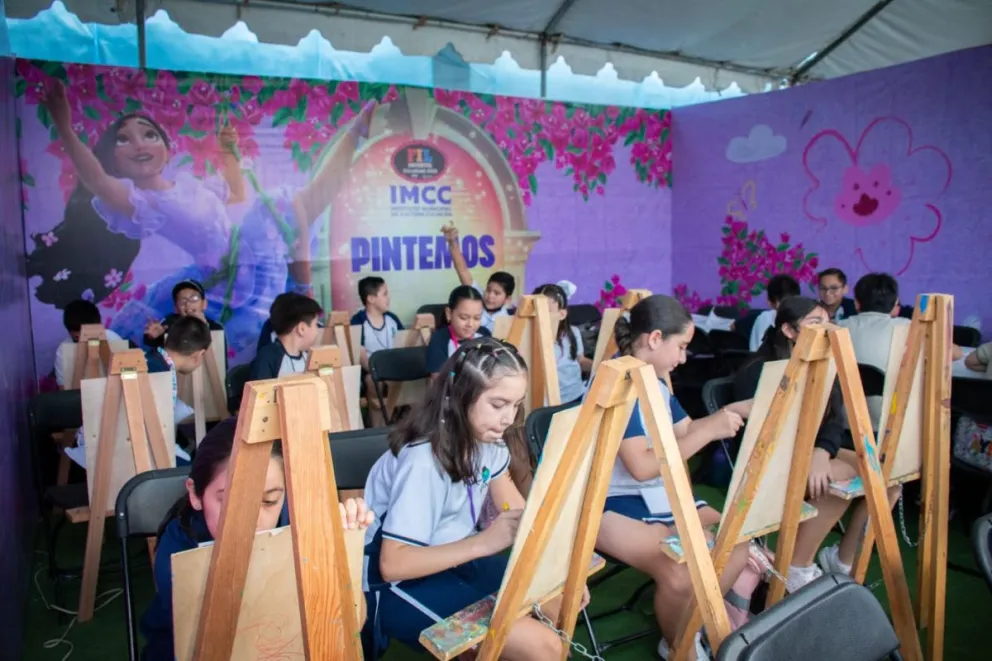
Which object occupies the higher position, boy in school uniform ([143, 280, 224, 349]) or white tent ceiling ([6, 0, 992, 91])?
white tent ceiling ([6, 0, 992, 91])

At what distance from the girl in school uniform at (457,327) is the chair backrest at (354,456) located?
4.82 ft

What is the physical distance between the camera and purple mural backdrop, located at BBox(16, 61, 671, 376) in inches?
181

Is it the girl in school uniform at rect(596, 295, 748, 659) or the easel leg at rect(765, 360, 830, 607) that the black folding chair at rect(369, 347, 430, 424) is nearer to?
the girl in school uniform at rect(596, 295, 748, 659)

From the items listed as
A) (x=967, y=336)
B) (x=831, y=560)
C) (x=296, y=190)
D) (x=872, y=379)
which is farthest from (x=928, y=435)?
(x=296, y=190)

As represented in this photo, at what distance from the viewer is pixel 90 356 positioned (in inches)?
140

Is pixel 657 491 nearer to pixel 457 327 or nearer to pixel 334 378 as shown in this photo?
pixel 334 378

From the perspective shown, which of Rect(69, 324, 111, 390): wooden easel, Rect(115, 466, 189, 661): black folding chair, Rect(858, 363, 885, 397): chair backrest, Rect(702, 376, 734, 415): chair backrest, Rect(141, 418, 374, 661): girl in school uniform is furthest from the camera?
Rect(69, 324, 111, 390): wooden easel

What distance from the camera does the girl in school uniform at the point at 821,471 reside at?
2355 millimetres

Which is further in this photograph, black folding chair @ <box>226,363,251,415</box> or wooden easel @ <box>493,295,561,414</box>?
black folding chair @ <box>226,363,251,415</box>

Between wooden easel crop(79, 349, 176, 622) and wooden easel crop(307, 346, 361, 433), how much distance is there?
50 cm

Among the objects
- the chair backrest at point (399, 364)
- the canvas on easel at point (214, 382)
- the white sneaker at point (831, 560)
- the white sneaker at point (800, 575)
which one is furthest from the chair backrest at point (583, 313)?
the white sneaker at point (800, 575)

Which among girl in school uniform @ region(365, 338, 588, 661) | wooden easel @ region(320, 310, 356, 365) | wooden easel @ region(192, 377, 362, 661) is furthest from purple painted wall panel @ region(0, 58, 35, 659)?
wooden easel @ region(320, 310, 356, 365)

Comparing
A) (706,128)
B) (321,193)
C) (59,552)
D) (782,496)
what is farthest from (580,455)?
(706,128)

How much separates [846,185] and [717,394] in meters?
3.32
